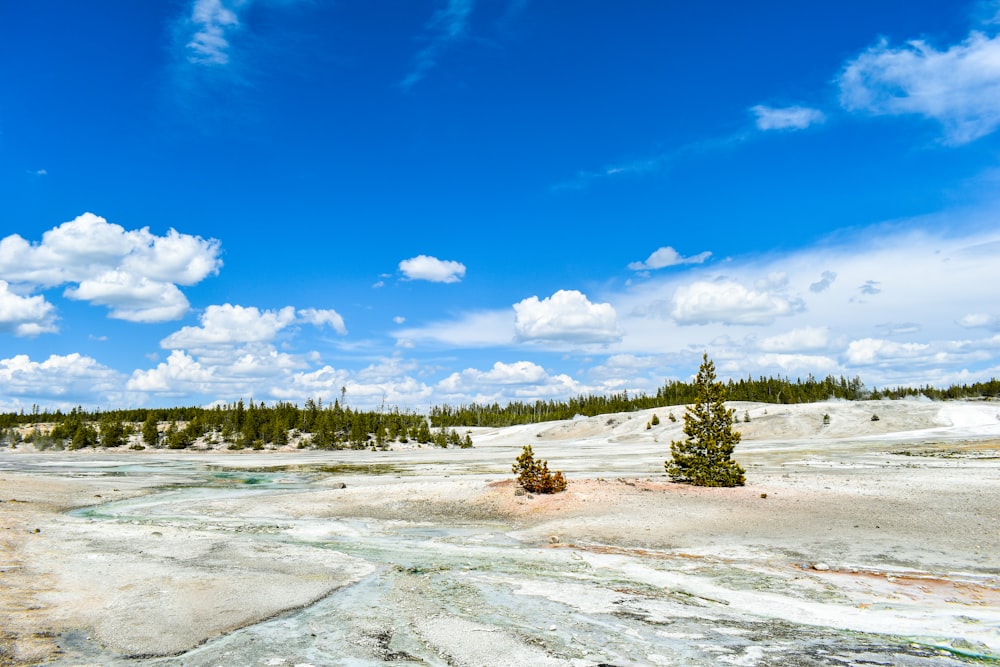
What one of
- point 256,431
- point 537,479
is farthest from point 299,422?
point 537,479

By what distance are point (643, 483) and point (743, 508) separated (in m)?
6.14

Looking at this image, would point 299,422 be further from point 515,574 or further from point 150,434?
point 515,574

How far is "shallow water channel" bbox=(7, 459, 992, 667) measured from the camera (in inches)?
314

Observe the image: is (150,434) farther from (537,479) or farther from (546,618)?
(546,618)

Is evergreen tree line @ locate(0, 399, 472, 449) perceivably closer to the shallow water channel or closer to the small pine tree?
the small pine tree

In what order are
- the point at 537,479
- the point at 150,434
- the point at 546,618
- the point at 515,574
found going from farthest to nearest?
the point at 150,434, the point at 537,479, the point at 515,574, the point at 546,618

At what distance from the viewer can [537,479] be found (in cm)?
2522

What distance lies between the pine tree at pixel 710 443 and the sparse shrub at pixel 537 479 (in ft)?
20.2

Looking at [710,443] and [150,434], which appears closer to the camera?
[710,443]

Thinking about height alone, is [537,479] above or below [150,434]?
above

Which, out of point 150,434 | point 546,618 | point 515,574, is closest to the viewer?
point 546,618

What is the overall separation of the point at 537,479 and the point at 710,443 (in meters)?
7.99

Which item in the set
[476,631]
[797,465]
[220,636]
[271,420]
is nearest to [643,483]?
[797,465]

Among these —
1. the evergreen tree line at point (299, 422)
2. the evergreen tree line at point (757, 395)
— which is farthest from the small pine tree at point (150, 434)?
the evergreen tree line at point (757, 395)
